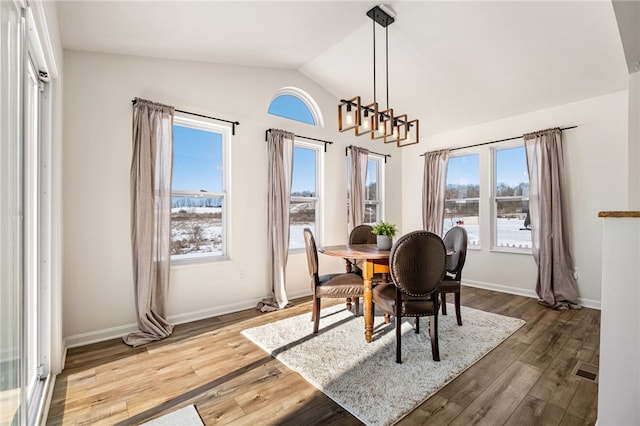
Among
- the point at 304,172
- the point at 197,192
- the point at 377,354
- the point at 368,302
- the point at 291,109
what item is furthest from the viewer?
the point at 304,172

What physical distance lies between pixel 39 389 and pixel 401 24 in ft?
14.0

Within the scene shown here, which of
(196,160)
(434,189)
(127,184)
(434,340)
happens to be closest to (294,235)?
(196,160)

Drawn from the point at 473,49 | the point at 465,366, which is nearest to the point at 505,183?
the point at 473,49

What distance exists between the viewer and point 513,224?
4.47 meters

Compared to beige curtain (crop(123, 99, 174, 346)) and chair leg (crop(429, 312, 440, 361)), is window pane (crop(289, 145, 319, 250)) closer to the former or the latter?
beige curtain (crop(123, 99, 174, 346))

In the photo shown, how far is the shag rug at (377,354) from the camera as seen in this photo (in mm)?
1879

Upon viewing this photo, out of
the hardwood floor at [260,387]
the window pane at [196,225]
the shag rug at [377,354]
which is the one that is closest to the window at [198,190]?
the window pane at [196,225]

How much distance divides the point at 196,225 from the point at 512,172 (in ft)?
15.0

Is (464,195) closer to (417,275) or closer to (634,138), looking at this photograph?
(634,138)

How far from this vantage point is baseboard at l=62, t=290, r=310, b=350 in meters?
2.62

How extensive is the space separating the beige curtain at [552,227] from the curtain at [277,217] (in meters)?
3.40

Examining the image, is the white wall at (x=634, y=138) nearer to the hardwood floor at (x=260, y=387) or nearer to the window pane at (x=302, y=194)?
the hardwood floor at (x=260, y=387)

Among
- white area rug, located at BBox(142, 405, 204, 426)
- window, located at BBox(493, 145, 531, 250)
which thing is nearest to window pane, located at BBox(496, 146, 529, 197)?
window, located at BBox(493, 145, 531, 250)

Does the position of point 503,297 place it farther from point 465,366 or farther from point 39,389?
point 39,389
